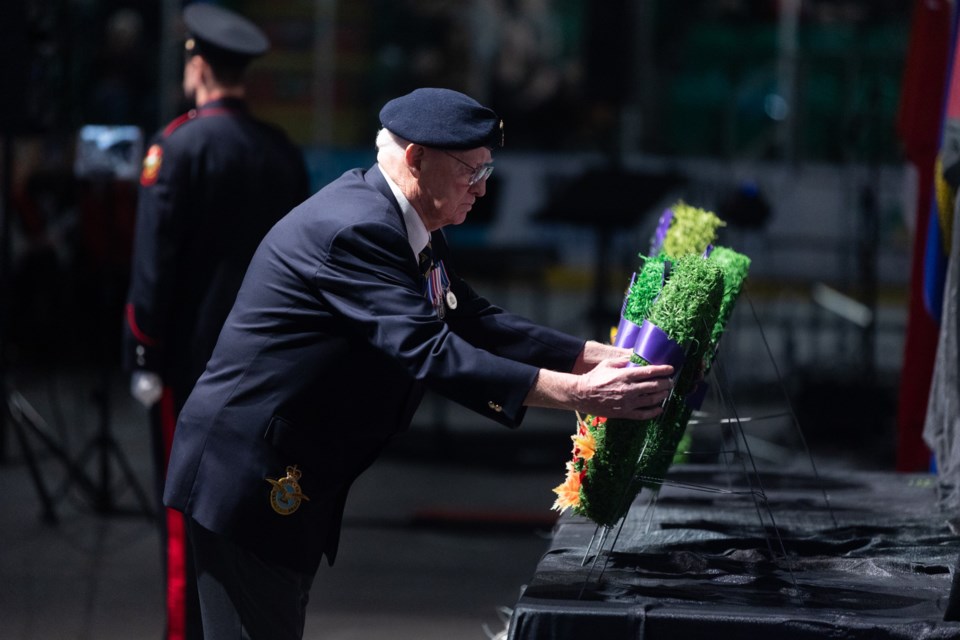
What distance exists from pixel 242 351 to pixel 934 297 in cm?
274

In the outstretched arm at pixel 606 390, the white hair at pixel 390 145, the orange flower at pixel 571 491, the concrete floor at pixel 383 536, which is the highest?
the white hair at pixel 390 145

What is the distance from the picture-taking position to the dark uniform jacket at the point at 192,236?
4.02 metres

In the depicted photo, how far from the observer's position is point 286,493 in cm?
279

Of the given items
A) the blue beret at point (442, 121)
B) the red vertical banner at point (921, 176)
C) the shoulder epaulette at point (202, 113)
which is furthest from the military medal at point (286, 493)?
the red vertical banner at point (921, 176)

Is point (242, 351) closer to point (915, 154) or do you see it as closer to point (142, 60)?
point (915, 154)

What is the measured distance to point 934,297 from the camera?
15.5ft

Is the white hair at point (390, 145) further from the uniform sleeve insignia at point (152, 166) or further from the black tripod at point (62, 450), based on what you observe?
the black tripod at point (62, 450)

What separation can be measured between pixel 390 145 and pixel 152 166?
1411mm

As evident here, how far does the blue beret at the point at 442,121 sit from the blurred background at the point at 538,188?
244cm

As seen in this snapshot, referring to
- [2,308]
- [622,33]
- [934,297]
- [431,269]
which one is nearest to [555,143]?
[622,33]

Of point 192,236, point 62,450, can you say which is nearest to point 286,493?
point 192,236

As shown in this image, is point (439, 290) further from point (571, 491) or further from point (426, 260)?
point (571, 491)

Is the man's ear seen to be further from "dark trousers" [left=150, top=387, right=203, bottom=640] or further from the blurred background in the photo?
the blurred background

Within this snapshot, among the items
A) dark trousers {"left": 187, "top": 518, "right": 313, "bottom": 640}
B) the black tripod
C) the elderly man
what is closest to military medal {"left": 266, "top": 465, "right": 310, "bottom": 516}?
the elderly man
